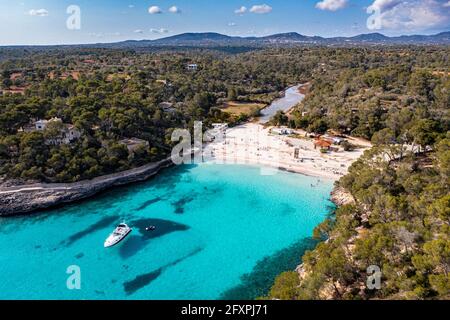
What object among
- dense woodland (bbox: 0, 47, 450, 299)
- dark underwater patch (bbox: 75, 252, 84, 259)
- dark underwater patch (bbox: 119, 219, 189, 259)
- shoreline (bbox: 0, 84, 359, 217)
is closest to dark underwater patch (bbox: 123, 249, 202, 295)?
dark underwater patch (bbox: 119, 219, 189, 259)

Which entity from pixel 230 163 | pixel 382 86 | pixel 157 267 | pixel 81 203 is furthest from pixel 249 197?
pixel 382 86

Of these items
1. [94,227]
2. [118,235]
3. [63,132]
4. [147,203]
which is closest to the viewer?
[118,235]

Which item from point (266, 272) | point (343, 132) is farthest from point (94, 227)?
point (343, 132)

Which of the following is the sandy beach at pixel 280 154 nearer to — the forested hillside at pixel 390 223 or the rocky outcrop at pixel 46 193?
the forested hillside at pixel 390 223

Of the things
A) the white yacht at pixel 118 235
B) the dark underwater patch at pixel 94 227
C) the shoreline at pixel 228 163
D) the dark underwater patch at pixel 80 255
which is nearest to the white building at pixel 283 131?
the shoreline at pixel 228 163

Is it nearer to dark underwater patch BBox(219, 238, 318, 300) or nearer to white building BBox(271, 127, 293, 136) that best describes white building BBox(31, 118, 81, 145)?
dark underwater patch BBox(219, 238, 318, 300)

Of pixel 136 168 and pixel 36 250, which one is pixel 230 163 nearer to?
pixel 136 168

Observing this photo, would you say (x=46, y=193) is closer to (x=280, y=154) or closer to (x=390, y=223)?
(x=280, y=154)
